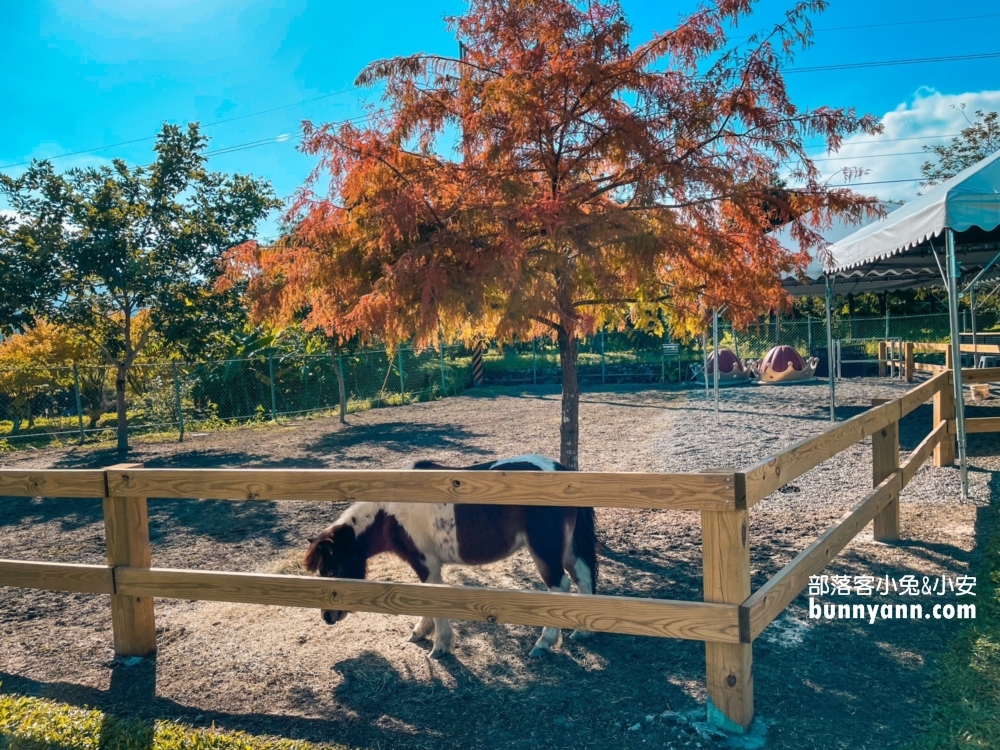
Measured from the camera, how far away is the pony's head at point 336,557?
3.80 m

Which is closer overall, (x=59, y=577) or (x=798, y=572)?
(x=798, y=572)

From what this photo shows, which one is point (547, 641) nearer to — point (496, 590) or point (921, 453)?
point (496, 590)

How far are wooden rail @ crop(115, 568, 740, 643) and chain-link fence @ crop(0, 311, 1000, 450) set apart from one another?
8.33 metres

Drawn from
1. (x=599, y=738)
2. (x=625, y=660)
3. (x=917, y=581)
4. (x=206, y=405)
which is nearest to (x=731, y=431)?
(x=917, y=581)

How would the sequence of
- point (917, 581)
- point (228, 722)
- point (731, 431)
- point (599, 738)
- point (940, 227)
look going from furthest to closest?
point (731, 431), point (940, 227), point (917, 581), point (228, 722), point (599, 738)

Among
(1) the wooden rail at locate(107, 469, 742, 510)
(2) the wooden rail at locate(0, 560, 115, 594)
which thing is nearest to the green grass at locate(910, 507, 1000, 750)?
(1) the wooden rail at locate(107, 469, 742, 510)

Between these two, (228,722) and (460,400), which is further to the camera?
(460,400)

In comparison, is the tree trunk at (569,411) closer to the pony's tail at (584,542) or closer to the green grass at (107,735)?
the pony's tail at (584,542)

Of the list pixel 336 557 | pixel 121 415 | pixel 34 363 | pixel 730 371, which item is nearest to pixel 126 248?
pixel 121 415

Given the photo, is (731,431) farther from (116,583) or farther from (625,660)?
(116,583)

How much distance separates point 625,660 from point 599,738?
2.78 feet

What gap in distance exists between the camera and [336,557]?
3.86 metres

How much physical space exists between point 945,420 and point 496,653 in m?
5.90

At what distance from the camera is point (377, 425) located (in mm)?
15547
